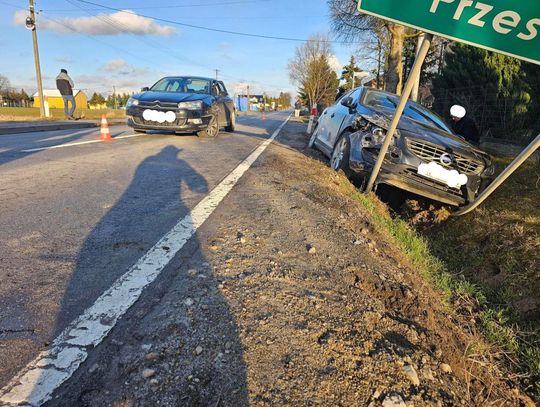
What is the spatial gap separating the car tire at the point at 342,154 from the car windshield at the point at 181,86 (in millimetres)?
5561

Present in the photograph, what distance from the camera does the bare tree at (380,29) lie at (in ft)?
58.9

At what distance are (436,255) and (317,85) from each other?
67.2m

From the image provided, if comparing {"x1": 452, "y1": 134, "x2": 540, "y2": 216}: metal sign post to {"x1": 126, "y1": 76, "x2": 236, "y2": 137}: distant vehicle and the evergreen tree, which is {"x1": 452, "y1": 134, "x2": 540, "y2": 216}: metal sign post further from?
{"x1": 126, "y1": 76, "x2": 236, "y2": 137}: distant vehicle

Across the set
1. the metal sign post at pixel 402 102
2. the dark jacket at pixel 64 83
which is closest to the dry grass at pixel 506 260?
the metal sign post at pixel 402 102

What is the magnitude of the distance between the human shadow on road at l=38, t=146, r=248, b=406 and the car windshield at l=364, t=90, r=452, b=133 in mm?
4183

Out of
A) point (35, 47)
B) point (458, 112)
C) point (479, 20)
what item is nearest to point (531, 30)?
point (479, 20)

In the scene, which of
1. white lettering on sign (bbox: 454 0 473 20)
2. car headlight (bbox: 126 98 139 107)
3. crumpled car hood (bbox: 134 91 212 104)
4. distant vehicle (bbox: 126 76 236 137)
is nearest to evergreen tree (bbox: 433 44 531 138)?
white lettering on sign (bbox: 454 0 473 20)

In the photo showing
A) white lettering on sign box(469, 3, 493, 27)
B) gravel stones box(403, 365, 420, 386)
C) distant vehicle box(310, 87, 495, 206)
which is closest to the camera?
gravel stones box(403, 365, 420, 386)

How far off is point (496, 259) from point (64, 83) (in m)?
18.1

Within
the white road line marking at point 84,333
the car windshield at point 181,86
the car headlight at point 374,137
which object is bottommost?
the white road line marking at point 84,333

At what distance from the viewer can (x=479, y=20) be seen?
11.3 feet

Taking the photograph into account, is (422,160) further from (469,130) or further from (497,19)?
(469,130)

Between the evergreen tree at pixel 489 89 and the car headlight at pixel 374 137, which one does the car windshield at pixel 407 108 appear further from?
the evergreen tree at pixel 489 89

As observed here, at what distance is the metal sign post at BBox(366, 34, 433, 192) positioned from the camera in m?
3.80
